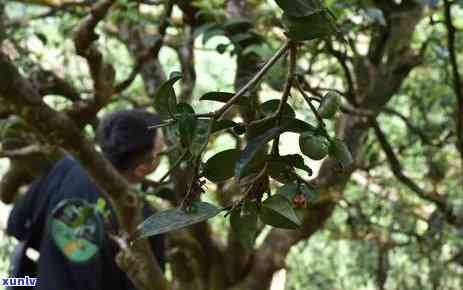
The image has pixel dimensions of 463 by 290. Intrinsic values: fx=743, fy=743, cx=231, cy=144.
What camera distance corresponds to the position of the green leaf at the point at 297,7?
43cm

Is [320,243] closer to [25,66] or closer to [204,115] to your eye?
[25,66]

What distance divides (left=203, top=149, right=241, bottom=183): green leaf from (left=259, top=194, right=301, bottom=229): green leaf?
4 cm

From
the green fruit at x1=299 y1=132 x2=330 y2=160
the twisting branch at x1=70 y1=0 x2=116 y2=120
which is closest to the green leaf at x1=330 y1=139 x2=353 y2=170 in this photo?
the green fruit at x1=299 y1=132 x2=330 y2=160

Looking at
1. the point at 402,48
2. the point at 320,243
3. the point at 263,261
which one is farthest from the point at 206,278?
the point at 320,243

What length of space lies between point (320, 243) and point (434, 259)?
3.22 feet

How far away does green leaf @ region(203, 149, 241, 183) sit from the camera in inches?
18.6

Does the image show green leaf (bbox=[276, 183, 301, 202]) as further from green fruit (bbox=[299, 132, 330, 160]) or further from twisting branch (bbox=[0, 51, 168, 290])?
twisting branch (bbox=[0, 51, 168, 290])

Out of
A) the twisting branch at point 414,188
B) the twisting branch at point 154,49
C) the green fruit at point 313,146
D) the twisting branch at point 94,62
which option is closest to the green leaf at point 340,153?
the green fruit at point 313,146

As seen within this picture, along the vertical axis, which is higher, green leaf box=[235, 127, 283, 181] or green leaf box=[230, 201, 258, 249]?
green leaf box=[235, 127, 283, 181]

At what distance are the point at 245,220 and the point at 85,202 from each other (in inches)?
35.5

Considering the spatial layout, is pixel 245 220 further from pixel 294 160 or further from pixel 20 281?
pixel 20 281

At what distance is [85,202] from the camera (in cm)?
133

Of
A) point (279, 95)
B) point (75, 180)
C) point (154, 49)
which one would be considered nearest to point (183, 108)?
point (75, 180)

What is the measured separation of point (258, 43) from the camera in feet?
4.62
